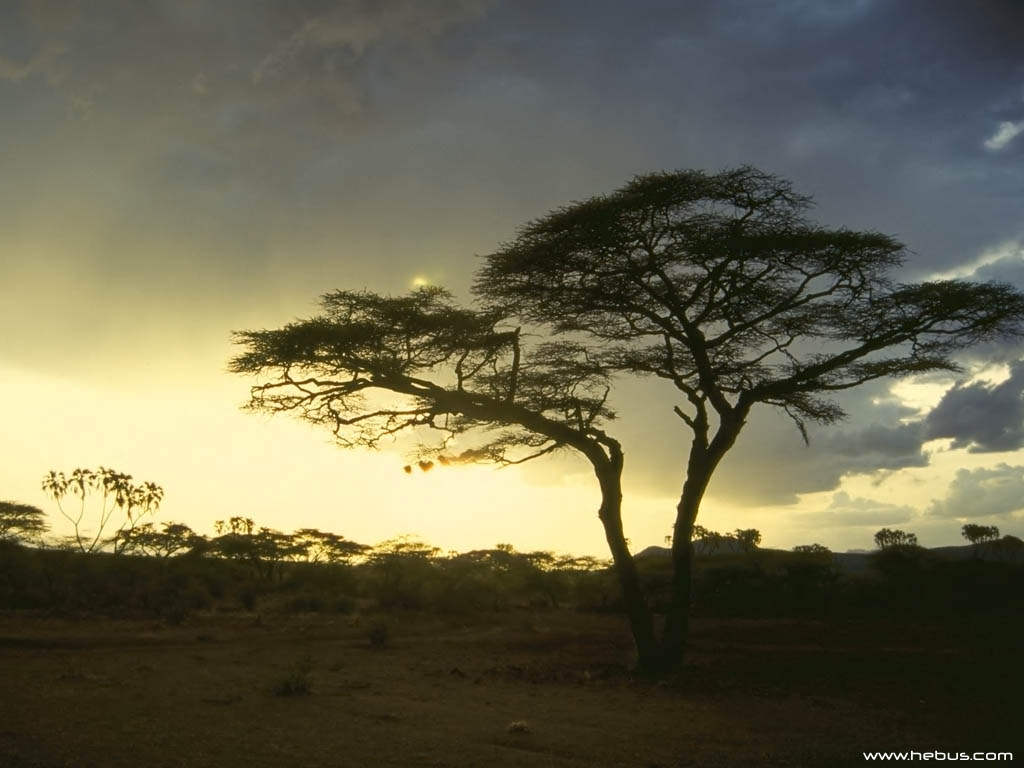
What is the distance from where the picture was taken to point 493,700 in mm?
11195

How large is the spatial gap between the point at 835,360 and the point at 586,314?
4223 mm

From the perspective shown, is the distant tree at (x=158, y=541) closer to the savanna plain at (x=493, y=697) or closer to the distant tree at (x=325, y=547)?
the distant tree at (x=325, y=547)

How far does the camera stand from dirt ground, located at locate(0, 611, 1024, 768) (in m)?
7.79

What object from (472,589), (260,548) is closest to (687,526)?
(472,589)

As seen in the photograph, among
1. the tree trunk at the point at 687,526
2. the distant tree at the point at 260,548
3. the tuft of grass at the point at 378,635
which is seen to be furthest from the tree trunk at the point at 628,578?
the distant tree at the point at 260,548

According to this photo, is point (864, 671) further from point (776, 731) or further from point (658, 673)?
point (776, 731)

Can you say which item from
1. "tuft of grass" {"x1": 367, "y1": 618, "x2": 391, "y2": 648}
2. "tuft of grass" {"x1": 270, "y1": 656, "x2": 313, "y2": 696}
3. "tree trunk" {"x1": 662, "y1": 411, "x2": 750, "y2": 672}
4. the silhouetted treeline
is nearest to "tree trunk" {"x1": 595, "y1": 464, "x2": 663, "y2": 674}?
"tree trunk" {"x1": 662, "y1": 411, "x2": 750, "y2": 672}

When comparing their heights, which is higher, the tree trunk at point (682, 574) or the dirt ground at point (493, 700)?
the tree trunk at point (682, 574)

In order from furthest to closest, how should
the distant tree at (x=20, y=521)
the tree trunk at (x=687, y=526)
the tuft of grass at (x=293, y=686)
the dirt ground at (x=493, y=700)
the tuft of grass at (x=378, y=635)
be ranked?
1. the distant tree at (x=20, y=521)
2. the tuft of grass at (x=378, y=635)
3. the tree trunk at (x=687, y=526)
4. the tuft of grass at (x=293, y=686)
5. the dirt ground at (x=493, y=700)

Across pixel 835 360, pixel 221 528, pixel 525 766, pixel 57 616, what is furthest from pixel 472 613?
pixel 221 528

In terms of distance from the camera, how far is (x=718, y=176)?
42.5 ft

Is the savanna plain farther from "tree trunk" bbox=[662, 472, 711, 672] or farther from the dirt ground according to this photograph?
"tree trunk" bbox=[662, 472, 711, 672]

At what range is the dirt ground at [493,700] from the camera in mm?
7789

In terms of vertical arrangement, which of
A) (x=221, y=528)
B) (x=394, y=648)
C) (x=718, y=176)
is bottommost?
(x=394, y=648)
